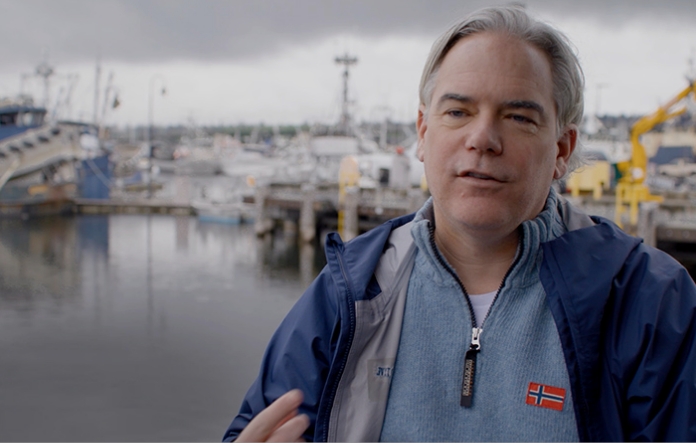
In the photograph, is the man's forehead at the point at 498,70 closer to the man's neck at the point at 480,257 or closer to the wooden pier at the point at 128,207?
the man's neck at the point at 480,257

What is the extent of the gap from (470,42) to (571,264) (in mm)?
627

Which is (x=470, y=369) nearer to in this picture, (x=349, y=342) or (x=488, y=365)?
(x=488, y=365)

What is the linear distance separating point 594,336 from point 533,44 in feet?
2.48

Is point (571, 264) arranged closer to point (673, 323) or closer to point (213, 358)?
point (673, 323)

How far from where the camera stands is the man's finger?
4.70 feet

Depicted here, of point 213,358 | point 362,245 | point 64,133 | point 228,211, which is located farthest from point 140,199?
point 362,245

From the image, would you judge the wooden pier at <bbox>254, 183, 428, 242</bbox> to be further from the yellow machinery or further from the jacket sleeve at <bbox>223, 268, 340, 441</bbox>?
the jacket sleeve at <bbox>223, 268, 340, 441</bbox>

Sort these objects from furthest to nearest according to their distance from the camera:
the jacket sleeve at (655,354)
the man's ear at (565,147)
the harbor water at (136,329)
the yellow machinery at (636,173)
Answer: the yellow machinery at (636,173) → the harbor water at (136,329) → the man's ear at (565,147) → the jacket sleeve at (655,354)

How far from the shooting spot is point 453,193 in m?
1.61

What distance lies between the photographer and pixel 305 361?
1.62 meters

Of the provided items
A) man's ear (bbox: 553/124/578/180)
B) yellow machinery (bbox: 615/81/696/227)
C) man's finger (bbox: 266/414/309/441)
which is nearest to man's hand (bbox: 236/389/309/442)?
man's finger (bbox: 266/414/309/441)

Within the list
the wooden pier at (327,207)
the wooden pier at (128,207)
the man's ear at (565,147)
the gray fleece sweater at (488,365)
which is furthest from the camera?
the wooden pier at (128,207)

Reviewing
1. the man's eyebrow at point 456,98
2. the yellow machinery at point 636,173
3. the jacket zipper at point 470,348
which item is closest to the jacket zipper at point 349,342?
the jacket zipper at point 470,348

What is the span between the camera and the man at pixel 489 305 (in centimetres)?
146
